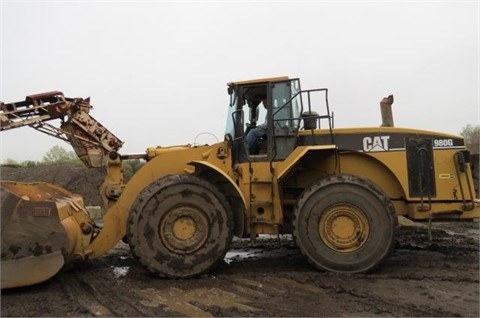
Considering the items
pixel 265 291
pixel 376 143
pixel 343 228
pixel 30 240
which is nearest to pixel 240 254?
pixel 343 228

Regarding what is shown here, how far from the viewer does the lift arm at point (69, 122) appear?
804 cm

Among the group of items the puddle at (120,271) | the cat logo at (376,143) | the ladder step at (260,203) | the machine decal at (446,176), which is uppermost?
the cat logo at (376,143)

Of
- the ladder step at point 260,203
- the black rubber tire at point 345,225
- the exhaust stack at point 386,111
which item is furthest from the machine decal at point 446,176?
the ladder step at point 260,203

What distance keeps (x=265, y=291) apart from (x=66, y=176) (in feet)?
52.0

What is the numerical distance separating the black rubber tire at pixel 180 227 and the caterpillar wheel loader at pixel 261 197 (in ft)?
0.04

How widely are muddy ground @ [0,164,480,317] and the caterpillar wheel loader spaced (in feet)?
1.04

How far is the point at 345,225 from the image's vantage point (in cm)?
643

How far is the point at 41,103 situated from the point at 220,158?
3.54 m

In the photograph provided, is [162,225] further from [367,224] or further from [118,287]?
[367,224]

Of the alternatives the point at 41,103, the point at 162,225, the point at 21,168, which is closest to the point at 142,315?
the point at 162,225

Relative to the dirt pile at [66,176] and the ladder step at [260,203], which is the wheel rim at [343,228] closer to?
the ladder step at [260,203]

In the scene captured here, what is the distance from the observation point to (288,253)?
8.11m

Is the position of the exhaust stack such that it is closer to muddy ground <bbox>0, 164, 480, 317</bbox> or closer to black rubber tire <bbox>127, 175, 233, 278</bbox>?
muddy ground <bbox>0, 164, 480, 317</bbox>

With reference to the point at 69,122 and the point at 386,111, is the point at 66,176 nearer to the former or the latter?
the point at 69,122
